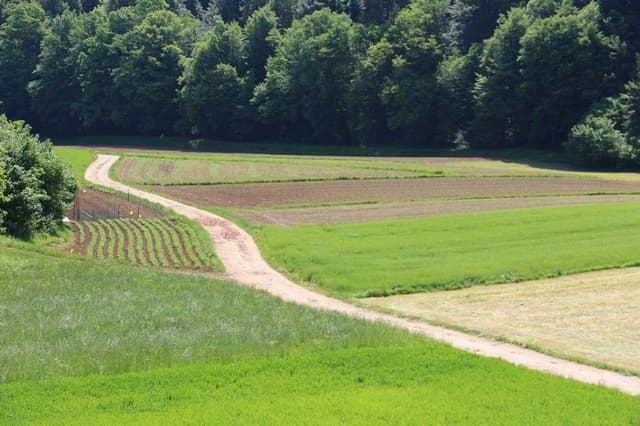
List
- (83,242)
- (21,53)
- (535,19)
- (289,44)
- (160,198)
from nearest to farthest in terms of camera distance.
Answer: (83,242) < (160,198) < (535,19) < (289,44) < (21,53)

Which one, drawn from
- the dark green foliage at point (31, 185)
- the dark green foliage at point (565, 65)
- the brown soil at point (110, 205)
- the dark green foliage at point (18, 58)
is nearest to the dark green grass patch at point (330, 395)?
the dark green foliage at point (31, 185)

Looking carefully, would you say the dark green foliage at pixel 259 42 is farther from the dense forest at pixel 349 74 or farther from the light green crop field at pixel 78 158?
the light green crop field at pixel 78 158

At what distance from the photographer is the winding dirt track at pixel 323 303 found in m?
22.5

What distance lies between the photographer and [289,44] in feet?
414

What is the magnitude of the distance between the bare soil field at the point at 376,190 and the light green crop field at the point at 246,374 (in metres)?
39.4

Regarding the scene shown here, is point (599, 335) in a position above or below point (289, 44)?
Result: below

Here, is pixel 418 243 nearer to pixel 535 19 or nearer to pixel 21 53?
pixel 535 19

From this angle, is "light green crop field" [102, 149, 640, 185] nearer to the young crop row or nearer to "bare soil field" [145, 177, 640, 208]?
"bare soil field" [145, 177, 640, 208]

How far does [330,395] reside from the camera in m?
18.4

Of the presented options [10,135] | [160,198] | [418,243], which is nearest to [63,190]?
[10,135]

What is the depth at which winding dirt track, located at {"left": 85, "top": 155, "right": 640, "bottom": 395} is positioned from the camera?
22.5 meters

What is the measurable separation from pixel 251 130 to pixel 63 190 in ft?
251

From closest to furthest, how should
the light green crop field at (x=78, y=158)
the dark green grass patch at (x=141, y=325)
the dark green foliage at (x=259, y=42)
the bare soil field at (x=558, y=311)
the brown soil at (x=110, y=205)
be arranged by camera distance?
the dark green grass patch at (x=141, y=325), the bare soil field at (x=558, y=311), the brown soil at (x=110, y=205), the light green crop field at (x=78, y=158), the dark green foliage at (x=259, y=42)

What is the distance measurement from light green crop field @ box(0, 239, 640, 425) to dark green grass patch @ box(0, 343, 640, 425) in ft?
0.10
